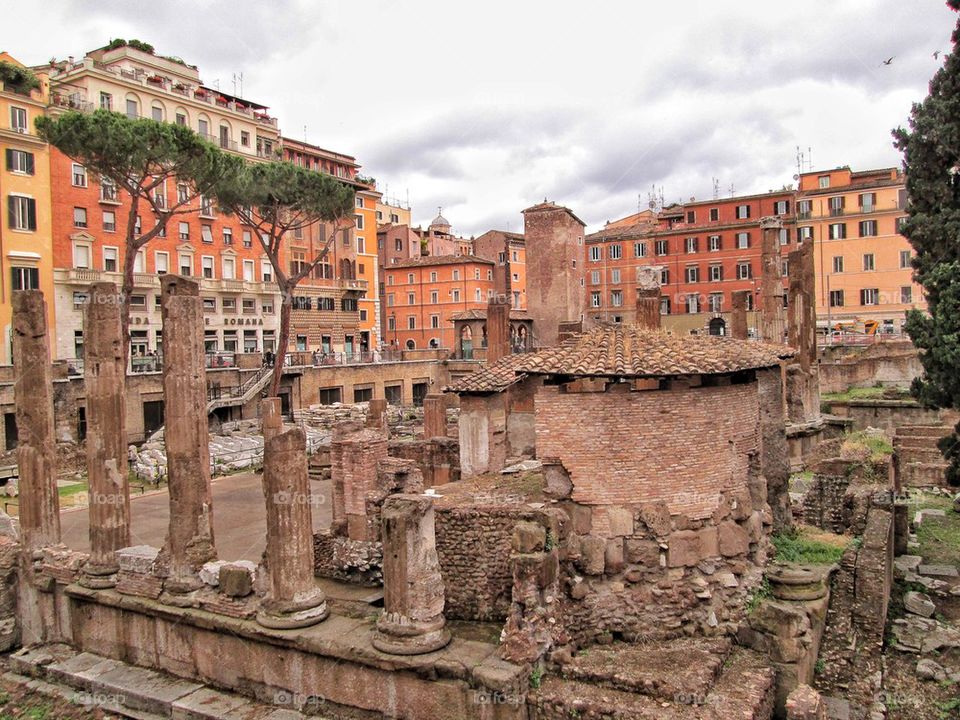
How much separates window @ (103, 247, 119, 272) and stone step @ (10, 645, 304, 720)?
2654cm

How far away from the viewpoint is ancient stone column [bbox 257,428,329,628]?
9.05 meters

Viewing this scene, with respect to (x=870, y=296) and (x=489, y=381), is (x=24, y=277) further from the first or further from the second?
(x=870, y=296)

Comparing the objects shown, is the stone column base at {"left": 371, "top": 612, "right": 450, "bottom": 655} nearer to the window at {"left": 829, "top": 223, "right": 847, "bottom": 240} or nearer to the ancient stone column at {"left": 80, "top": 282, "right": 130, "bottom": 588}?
the ancient stone column at {"left": 80, "top": 282, "right": 130, "bottom": 588}

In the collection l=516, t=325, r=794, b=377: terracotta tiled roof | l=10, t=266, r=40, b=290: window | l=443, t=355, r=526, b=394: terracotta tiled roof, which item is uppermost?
l=10, t=266, r=40, b=290: window

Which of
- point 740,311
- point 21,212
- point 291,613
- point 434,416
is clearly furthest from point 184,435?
point 21,212

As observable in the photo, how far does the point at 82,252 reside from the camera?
109 ft

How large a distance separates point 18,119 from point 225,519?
22.6 m

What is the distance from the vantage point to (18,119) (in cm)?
3053

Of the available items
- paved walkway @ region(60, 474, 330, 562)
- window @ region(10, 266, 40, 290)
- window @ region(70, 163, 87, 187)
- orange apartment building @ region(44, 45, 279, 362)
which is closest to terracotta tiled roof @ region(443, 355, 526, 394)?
paved walkway @ region(60, 474, 330, 562)

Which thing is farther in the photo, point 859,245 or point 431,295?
point 431,295

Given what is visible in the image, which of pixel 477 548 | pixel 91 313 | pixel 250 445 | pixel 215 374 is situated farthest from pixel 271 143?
pixel 477 548

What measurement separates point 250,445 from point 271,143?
23.8 m

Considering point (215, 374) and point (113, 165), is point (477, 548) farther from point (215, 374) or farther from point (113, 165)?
point (215, 374)

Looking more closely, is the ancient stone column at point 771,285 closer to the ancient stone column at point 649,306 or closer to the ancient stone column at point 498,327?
the ancient stone column at point 498,327
